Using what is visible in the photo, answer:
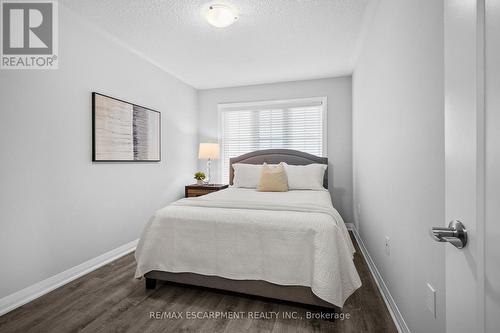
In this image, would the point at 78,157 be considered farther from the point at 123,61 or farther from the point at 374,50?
the point at 374,50

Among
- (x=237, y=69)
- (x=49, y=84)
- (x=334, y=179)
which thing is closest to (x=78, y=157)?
(x=49, y=84)

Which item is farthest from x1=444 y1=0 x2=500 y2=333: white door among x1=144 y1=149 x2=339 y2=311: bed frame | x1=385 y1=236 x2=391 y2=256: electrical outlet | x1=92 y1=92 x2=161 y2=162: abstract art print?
x1=92 y1=92 x2=161 y2=162: abstract art print

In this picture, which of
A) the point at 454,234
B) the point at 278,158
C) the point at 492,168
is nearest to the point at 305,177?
the point at 278,158

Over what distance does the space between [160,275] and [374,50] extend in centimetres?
272

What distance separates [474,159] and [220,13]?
2.22 m

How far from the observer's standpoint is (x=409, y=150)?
4.67 ft

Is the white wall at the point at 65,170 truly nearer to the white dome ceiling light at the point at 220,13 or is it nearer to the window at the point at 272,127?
the white dome ceiling light at the point at 220,13

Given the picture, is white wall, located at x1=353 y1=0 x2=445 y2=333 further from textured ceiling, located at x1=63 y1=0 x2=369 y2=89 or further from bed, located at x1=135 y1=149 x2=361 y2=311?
textured ceiling, located at x1=63 y1=0 x2=369 y2=89

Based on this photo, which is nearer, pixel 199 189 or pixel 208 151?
pixel 199 189

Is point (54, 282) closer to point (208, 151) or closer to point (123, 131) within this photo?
point (123, 131)

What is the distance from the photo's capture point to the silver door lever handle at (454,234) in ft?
1.99

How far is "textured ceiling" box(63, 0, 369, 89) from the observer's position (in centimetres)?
221

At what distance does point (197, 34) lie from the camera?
8.73ft

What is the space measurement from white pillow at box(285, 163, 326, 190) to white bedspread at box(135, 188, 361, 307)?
140cm
